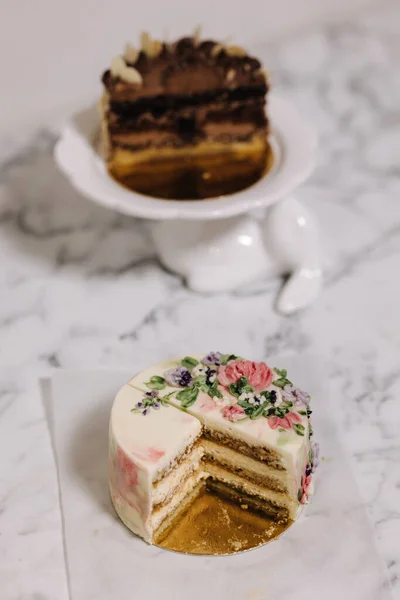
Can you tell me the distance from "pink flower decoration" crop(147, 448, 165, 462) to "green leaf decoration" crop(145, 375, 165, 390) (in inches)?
4.9

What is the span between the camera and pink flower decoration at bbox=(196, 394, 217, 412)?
1.41 meters

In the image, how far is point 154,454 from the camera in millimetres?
1347

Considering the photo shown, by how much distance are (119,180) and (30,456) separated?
1.96ft

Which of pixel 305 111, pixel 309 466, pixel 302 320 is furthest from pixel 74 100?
pixel 309 466

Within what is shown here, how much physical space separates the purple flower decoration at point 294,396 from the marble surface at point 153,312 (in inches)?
6.3

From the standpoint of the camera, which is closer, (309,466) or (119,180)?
(309,466)

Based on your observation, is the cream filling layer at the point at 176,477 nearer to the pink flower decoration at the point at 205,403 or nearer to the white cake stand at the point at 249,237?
the pink flower decoration at the point at 205,403

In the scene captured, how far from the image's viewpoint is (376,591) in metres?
1.30

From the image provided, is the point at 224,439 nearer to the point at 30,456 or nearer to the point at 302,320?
the point at 30,456

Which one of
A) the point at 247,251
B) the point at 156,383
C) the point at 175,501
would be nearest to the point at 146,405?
the point at 156,383

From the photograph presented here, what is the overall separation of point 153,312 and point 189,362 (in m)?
0.37

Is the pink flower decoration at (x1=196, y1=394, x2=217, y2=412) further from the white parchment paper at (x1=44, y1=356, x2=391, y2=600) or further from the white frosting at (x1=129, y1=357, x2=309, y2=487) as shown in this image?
the white parchment paper at (x1=44, y1=356, x2=391, y2=600)

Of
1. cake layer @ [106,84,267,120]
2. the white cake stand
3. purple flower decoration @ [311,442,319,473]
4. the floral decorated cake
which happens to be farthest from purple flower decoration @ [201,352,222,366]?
cake layer @ [106,84,267,120]

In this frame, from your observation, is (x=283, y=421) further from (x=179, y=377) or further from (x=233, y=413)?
(x=179, y=377)
